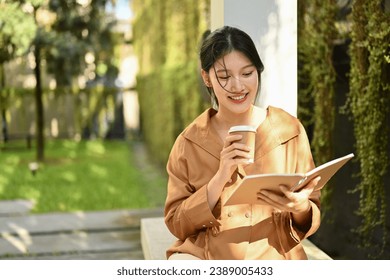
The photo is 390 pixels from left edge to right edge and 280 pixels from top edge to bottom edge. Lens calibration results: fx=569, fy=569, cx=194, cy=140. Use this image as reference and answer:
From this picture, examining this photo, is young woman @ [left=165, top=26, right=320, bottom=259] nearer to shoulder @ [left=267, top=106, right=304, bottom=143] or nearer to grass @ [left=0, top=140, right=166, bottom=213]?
shoulder @ [left=267, top=106, right=304, bottom=143]

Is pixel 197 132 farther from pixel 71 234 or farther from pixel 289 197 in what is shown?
pixel 71 234

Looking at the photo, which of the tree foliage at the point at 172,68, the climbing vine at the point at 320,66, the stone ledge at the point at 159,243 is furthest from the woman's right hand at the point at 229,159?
the tree foliage at the point at 172,68

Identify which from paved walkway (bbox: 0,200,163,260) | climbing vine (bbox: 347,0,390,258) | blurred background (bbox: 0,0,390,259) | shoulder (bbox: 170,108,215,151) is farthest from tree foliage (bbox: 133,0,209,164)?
shoulder (bbox: 170,108,215,151)

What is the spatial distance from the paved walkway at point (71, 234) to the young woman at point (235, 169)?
2.74 m

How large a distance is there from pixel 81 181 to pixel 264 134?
6807mm

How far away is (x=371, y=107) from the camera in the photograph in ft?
10.3

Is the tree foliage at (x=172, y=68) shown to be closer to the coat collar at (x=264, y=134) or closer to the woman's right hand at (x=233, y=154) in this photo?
the coat collar at (x=264, y=134)

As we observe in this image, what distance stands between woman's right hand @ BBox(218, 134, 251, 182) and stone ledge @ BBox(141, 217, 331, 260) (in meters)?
1.39

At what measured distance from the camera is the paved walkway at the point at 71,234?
4715 mm

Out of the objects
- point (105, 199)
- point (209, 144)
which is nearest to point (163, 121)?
point (105, 199)

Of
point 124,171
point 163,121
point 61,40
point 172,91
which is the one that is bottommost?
point 124,171

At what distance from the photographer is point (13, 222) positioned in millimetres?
5844
